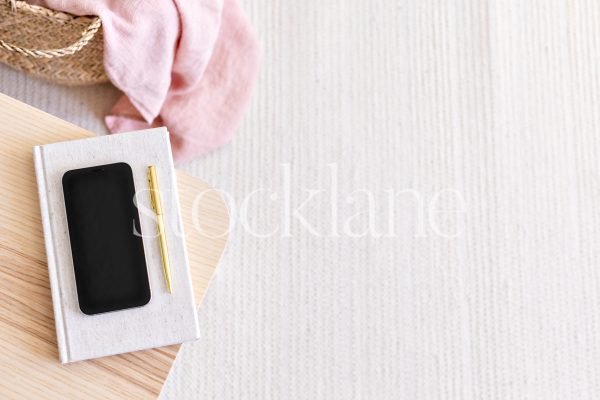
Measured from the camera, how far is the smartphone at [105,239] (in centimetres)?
53

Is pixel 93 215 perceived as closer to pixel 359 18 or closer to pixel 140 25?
pixel 140 25

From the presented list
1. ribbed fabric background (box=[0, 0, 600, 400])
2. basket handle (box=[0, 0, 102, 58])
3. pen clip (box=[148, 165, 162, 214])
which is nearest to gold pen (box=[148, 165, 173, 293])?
pen clip (box=[148, 165, 162, 214])

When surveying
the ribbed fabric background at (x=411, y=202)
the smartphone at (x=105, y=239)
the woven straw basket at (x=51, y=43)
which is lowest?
the ribbed fabric background at (x=411, y=202)

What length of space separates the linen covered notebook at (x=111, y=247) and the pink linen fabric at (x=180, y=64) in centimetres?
23

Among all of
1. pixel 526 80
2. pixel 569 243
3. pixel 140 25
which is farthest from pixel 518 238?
pixel 140 25

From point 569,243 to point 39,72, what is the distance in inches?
29.5

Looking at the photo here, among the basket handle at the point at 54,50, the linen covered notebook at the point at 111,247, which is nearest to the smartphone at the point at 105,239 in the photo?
the linen covered notebook at the point at 111,247

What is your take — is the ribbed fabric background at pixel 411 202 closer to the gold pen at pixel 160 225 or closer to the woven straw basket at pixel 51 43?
the woven straw basket at pixel 51 43

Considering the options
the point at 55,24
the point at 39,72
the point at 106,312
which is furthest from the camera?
the point at 39,72

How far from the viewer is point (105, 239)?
0.54 m

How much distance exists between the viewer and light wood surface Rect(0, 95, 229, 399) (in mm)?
534

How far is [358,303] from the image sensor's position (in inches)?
36.0

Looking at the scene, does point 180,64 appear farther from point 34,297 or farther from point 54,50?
point 34,297

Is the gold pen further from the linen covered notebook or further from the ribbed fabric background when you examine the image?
the ribbed fabric background
